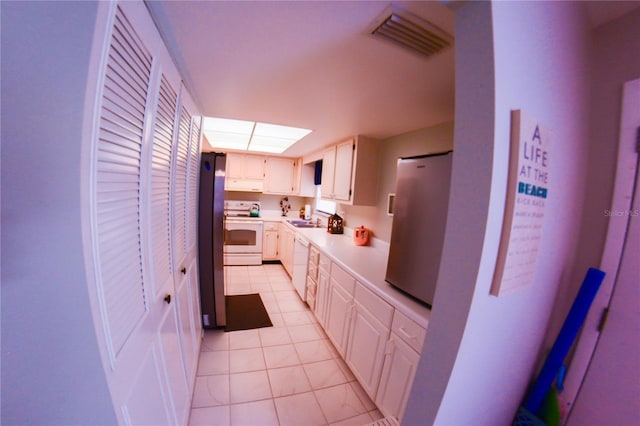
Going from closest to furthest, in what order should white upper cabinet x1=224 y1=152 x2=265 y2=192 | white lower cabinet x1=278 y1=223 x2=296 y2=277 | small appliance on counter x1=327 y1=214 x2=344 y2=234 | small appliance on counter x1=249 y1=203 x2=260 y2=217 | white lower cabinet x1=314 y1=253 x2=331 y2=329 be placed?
white lower cabinet x1=314 y1=253 x2=331 y2=329 → small appliance on counter x1=327 y1=214 x2=344 y2=234 → white lower cabinet x1=278 y1=223 x2=296 y2=277 → white upper cabinet x1=224 y1=152 x2=265 y2=192 → small appliance on counter x1=249 y1=203 x2=260 y2=217

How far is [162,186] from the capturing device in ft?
3.19

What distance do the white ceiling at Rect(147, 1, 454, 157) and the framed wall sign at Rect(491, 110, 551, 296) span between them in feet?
1.79

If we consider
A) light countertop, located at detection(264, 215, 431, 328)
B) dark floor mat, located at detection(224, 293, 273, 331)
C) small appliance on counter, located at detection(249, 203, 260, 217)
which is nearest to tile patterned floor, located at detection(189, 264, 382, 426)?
dark floor mat, located at detection(224, 293, 273, 331)

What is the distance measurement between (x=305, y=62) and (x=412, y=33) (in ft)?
1.72

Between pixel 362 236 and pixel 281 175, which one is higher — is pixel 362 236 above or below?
below

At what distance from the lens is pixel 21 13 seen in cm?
39

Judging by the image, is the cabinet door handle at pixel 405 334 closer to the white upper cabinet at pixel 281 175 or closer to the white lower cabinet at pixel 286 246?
the white lower cabinet at pixel 286 246

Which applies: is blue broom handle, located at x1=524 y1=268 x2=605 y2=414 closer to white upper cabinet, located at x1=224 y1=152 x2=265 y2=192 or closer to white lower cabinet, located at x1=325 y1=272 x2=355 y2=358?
white lower cabinet, located at x1=325 y1=272 x2=355 y2=358

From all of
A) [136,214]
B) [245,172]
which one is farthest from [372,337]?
[245,172]

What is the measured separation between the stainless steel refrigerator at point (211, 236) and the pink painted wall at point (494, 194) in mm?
1894

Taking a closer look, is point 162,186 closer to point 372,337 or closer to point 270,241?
point 372,337

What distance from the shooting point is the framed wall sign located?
23.7 inches

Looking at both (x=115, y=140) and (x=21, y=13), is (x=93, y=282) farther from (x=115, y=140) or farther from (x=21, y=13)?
(x=21, y=13)

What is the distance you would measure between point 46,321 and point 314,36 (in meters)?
1.24
